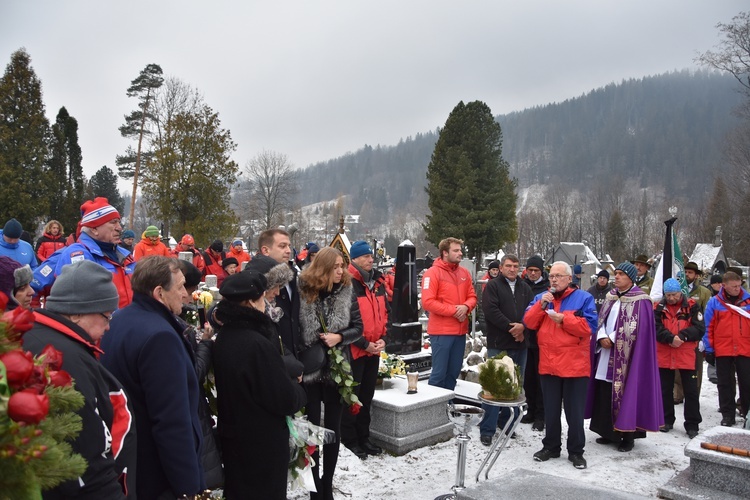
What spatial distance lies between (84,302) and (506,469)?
4736 millimetres

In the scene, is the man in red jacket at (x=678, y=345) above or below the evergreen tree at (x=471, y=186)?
below

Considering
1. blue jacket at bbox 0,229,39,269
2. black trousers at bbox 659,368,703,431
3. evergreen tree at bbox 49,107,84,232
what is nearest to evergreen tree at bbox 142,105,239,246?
evergreen tree at bbox 49,107,84,232

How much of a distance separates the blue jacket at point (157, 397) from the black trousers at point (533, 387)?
5.43 meters

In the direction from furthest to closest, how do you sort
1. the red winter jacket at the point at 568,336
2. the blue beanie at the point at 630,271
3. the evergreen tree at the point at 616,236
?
the evergreen tree at the point at 616,236 → the blue beanie at the point at 630,271 → the red winter jacket at the point at 568,336

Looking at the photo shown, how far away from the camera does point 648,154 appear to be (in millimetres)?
114562

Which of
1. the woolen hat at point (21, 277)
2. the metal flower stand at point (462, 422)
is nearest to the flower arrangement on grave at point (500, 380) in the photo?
the metal flower stand at point (462, 422)

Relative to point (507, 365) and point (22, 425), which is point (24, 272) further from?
point (507, 365)

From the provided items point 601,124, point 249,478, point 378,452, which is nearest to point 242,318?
point 249,478

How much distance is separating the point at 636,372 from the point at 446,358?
2.15 metres

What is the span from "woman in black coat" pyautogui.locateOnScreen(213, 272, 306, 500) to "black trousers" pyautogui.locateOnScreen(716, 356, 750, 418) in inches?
261

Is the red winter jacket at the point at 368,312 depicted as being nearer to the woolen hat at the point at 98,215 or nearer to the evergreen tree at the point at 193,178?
the woolen hat at the point at 98,215

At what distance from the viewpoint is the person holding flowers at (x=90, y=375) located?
6.59 ft

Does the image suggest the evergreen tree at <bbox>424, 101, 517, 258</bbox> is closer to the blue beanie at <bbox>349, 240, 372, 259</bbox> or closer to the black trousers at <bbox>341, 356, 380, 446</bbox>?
the blue beanie at <bbox>349, 240, 372, 259</bbox>

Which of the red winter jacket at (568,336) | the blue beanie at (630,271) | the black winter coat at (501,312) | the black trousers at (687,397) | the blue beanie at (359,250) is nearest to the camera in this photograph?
the red winter jacket at (568,336)
